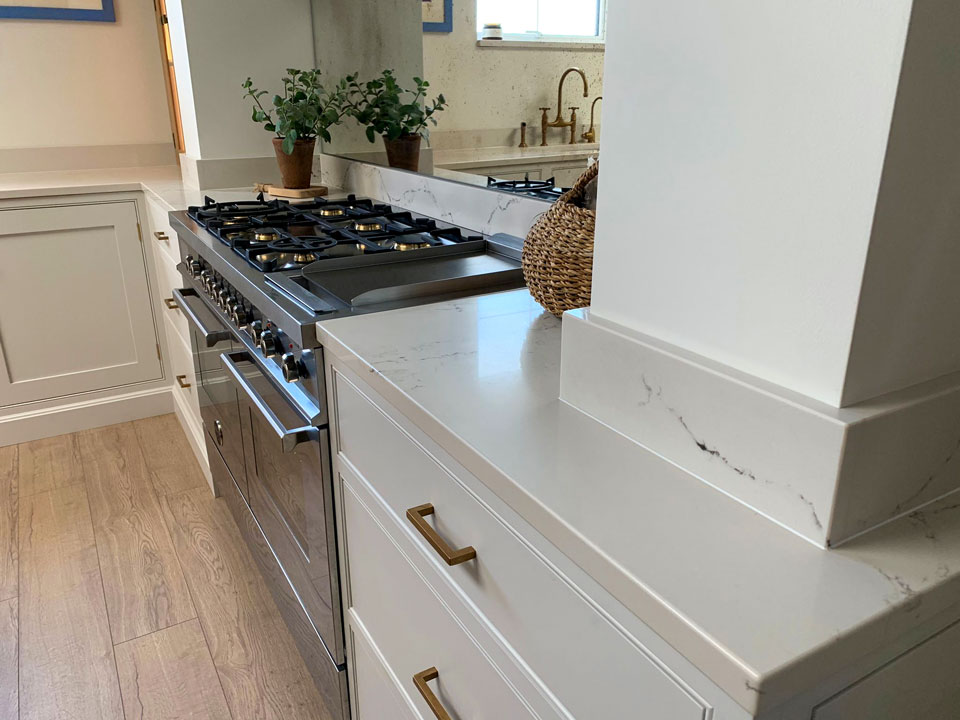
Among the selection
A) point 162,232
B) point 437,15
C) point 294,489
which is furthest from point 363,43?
point 294,489

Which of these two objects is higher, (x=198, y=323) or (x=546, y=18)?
(x=546, y=18)

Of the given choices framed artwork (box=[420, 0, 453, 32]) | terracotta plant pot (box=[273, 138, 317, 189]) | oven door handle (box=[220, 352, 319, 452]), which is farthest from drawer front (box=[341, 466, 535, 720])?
terracotta plant pot (box=[273, 138, 317, 189])

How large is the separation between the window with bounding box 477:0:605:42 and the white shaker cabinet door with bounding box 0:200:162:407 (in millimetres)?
1755

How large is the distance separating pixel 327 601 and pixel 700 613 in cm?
97

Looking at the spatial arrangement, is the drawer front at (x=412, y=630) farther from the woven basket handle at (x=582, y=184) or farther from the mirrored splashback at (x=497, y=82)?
the mirrored splashback at (x=497, y=82)

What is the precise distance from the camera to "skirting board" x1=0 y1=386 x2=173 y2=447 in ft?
8.89

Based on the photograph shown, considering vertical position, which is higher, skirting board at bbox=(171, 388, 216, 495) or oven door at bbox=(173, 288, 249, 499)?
oven door at bbox=(173, 288, 249, 499)

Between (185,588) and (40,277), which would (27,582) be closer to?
(185,588)

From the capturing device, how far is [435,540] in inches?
32.4

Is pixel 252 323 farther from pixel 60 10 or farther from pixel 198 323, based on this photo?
pixel 60 10

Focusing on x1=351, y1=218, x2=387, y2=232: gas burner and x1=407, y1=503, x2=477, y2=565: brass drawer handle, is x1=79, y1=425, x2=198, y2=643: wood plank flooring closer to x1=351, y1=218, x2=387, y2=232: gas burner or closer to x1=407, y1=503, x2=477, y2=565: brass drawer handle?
x1=351, y1=218, x2=387, y2=232: gas burner

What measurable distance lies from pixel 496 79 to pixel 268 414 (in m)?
0.81

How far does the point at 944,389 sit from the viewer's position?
2.00 feet

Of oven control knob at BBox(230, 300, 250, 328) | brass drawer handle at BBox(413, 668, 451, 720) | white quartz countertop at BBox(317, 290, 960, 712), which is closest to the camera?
white quartz countertop at BBox(317, 290, 960, 712)
